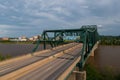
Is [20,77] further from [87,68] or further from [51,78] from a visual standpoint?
[87,68]

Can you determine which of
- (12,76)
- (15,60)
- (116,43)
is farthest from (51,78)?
(116,43)

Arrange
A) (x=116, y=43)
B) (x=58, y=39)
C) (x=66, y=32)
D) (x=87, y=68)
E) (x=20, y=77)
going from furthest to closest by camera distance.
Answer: (x=116, y=43) → (x=58, y=39) → (x=87, y=68) → (x=66, y=32) → (x=20, y=77)

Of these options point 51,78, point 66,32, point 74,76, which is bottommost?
point 74,76

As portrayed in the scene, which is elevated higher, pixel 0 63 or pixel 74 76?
pixel 0 63

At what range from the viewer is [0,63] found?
23.7 metres

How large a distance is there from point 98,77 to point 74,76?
13.5 metres

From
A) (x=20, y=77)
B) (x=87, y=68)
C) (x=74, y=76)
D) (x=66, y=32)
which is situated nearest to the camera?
(x=20, y=77)

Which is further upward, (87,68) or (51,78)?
(51,78)

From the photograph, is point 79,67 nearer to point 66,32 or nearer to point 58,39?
point 66,32

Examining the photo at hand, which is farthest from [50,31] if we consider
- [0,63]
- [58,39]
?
[0,63]

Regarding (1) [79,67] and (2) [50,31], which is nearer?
(1) [79,67]

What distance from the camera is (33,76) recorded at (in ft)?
59.9

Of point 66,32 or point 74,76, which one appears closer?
point 74,76

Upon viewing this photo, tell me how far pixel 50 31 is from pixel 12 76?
2663 cm
